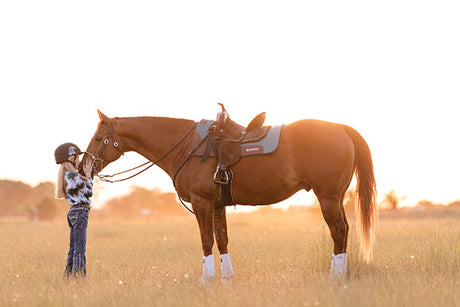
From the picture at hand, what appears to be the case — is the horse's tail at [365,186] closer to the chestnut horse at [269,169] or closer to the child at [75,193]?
the chestnut horse at [269,169]

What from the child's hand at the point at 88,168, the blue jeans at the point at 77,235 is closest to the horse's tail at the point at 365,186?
the child's hand at the point at 88,168

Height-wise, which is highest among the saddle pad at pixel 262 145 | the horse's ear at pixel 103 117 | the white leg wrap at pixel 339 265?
the horse's ear at pixel 103 117

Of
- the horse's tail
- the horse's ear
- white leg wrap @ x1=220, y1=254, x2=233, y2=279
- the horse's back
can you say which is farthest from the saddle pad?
white leg wrap @ x1=220, y1=254, x2=233, y2=279

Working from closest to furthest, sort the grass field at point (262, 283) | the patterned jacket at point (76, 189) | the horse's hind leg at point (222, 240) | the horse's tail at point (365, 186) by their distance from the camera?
1. the grass field at point (262, 283)
2. the patterned jacket at point (76, 189)
3. the horse's hind leg at point (222, 240)
4. the horse's tail at point (365, 186)

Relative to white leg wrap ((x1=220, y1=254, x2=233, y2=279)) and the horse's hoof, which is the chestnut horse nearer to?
white leg wrap ((x1=220, y1=254, x2=233, y2=279))

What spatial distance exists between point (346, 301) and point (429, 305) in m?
0.90

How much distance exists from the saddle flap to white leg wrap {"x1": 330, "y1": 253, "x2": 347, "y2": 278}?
7.68 ft

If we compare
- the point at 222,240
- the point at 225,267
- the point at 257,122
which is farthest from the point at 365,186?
the point at 225,267

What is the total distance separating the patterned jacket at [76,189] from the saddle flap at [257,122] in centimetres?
273

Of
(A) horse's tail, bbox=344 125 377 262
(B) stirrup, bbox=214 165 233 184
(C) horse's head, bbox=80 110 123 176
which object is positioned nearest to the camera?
(B) stirrup, bbox=214 165 233 184

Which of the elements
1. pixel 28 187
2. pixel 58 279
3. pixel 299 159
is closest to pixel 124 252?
pixel 58 279

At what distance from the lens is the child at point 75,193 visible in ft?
21.4

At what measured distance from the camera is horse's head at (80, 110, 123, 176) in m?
6.87

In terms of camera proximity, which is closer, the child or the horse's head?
the child
